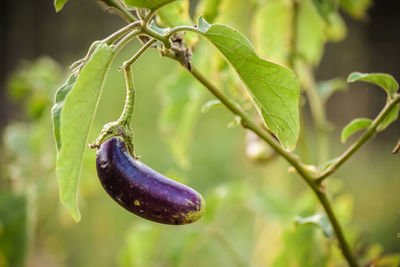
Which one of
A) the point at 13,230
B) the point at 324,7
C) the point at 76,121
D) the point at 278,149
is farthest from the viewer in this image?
the point at 13,230

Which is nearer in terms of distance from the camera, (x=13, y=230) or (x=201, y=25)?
(x=201, y=25)

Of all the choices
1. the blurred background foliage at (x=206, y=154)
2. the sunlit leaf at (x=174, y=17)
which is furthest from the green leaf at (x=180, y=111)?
the sunlit leaf at (x=174, y=17)

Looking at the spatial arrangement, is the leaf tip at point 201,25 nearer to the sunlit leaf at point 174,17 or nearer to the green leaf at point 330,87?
the sunlit leaf at point 174,17

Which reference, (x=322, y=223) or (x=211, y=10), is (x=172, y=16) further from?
(x=322, y=223)

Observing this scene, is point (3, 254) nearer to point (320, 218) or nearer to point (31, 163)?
point (31, 163)

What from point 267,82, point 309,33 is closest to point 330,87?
point 309,33

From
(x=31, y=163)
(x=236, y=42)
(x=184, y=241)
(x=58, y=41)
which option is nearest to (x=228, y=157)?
(x=31, y=163)

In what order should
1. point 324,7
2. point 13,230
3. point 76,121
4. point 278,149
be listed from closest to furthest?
point 76,121
point 278,149
point 324,7
point 13,230
